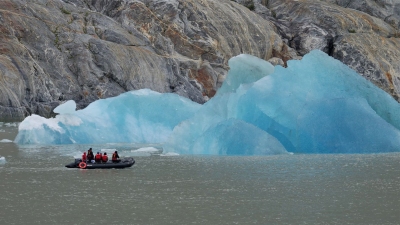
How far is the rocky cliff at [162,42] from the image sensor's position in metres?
62.3

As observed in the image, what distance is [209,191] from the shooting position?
20.0m

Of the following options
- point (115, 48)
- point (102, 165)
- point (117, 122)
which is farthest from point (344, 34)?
point (102, 165)

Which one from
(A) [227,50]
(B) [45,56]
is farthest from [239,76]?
(A) [227,50]

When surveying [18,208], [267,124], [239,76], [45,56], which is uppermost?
[45,56]

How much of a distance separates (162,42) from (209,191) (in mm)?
54907

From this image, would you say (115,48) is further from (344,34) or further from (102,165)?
(102,165)

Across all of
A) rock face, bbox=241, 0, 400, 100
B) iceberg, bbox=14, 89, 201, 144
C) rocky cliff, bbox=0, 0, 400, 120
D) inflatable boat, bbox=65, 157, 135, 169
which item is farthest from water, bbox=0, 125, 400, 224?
rock face, bbox=241, 0, 400, 100

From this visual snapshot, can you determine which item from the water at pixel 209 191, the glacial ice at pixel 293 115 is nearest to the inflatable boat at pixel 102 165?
the water at pixel 209 191

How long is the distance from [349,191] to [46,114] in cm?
4161

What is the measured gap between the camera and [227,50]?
79.4m

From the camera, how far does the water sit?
55.0 ft

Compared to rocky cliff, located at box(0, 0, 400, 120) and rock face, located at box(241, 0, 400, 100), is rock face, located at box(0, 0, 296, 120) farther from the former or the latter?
rock face, located at box(241, 0, 400, 100)

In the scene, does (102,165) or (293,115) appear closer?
(102,165)

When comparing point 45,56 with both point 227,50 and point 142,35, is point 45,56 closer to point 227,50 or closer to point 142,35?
point 142,35
